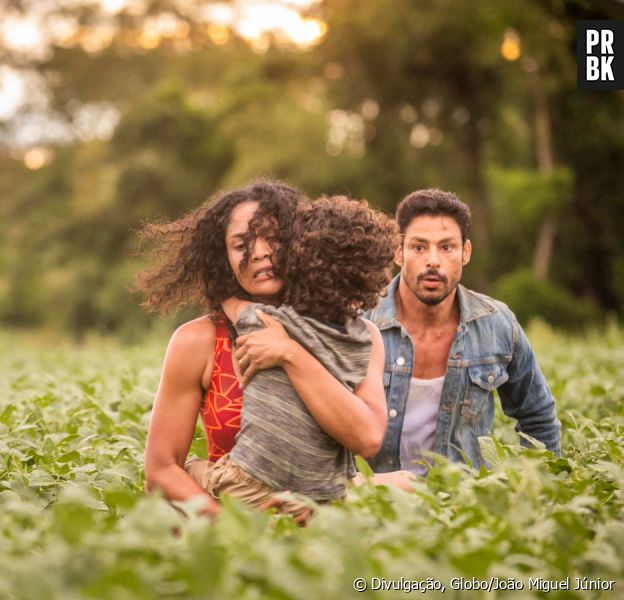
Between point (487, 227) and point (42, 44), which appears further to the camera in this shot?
point (42, 44)

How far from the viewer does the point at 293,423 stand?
2842mm

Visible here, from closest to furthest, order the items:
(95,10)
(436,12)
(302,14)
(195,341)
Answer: (195,341)
(436,12)
(302,14)
(95,10)

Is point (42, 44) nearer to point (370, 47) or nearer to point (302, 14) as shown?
point (302, 14)

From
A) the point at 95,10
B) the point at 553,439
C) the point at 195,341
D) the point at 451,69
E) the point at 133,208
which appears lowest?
the point at 553,439

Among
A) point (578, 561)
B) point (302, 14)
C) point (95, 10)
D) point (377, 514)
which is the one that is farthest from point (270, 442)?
point (95, 10)

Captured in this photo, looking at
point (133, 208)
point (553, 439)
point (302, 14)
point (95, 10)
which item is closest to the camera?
point (553, 439)

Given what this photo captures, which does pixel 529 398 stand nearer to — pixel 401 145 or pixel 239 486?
pixel 239 486

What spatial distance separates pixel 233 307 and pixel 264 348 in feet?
1.08

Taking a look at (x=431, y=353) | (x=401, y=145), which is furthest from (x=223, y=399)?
(x=401, y=145)

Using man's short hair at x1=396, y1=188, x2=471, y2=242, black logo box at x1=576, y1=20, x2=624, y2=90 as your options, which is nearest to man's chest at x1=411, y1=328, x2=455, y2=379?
man's short hair at x1=396, y1=188, x2=471, y2=242

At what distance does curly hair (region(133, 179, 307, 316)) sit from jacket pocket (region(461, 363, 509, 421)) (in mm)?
1288

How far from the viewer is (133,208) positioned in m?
25.6

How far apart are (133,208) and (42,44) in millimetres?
12109

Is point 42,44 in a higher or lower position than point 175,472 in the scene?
higher
